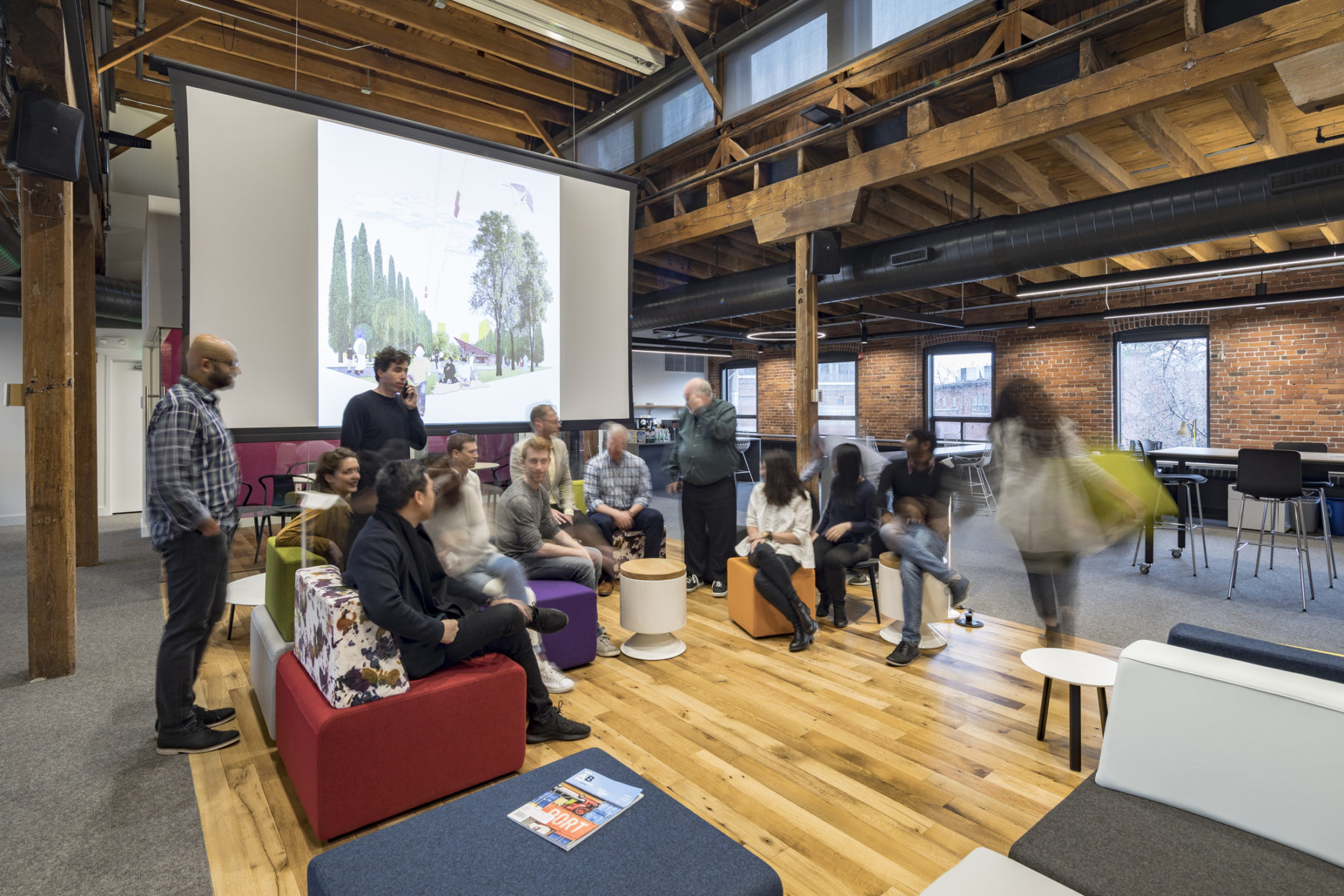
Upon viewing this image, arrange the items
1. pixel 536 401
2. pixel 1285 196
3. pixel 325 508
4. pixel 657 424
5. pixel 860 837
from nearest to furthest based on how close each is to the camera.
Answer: pixel 860 837, pixel 325 508, pixel 1285 196, pixel 536 401, pixel 657 424

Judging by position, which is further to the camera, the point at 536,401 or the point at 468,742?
the point at 536,401

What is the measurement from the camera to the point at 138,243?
8.49 meters

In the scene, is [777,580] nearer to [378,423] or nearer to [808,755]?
[808,755]

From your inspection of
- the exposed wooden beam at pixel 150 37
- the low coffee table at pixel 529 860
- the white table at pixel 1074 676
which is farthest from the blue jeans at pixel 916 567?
the exposed wooden beam at pixel 150 37

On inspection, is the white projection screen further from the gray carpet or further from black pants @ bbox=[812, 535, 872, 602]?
black pants @ bbox=[812, 535, 872, 602]

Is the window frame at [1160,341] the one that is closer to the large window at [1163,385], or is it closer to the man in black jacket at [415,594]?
the large window at [1163,385]

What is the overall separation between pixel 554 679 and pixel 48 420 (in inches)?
→ 113

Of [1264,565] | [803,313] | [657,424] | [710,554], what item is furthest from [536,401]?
[657,424]

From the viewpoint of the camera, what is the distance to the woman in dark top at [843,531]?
4.16 metres

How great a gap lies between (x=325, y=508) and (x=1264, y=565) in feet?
24.1

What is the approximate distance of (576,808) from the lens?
4.99ft

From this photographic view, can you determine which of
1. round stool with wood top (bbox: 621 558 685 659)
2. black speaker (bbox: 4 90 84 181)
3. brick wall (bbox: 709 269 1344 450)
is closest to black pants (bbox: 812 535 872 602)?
round stool with wood top (bbox: 621 558 685 659)

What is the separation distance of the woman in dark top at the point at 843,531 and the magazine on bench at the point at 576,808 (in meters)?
2.70

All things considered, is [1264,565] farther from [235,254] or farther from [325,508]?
[235,254]
